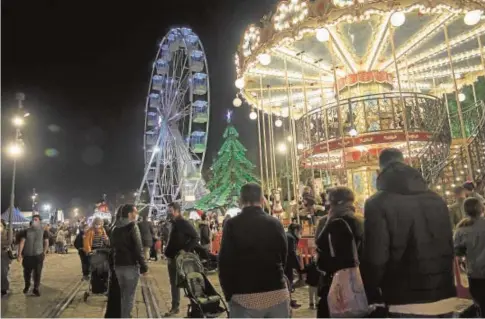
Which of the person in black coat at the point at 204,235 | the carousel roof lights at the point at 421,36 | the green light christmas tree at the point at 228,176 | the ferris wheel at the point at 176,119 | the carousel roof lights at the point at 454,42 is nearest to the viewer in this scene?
the carousel roof lights at the point at 421,36

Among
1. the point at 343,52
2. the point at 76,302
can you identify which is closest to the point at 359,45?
the point at 343,52

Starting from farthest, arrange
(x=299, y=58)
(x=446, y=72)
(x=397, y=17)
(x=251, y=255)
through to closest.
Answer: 1. (x=446, y=72)
2. (x=299, y=58)
3. (x=397, y=17)
4. (x=251, y=255)

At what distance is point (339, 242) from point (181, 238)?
377 centimetres

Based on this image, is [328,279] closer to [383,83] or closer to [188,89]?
[383,83]

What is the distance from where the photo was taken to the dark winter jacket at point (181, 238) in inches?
247

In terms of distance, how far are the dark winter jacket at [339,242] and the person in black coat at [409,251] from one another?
44 cm

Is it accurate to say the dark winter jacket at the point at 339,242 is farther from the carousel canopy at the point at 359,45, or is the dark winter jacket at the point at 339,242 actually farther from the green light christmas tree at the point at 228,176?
the green light christmas tree at the point at 228,176

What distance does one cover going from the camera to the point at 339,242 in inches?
116

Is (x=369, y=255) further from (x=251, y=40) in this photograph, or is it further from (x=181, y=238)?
(x=251, y=40)

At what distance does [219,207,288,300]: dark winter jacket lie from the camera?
2.81m

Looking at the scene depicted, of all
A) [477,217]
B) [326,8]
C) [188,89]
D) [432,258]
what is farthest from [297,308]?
[188,89]

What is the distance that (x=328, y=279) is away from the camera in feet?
10.3

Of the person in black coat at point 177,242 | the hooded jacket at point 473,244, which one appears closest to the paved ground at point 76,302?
the person in black coat at point 177,242

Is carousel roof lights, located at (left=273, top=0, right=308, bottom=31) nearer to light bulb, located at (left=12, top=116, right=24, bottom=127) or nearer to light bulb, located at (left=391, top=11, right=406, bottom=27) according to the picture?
light bulb, located at (left=391, top=11, right=406, bottom=27)
